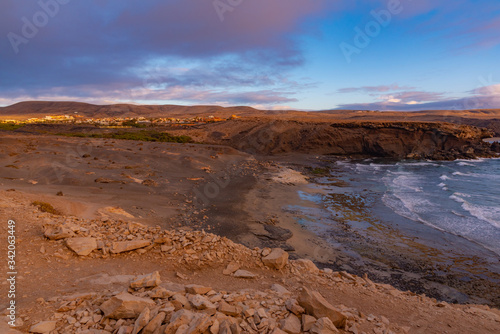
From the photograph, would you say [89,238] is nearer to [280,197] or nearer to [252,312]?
[252,312]

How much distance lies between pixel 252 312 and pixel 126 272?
3586mm

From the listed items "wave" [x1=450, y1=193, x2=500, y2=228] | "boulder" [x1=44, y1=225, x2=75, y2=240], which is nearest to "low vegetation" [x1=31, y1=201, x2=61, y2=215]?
"boulder" [x1=44, y1=225, x2=75, y2=240]

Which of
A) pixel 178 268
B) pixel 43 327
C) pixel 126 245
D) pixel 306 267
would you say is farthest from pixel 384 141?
pixel 43 327

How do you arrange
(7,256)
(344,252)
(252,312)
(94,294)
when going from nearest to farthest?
(252,312) → (94,294) → (7,256) → (344,252)

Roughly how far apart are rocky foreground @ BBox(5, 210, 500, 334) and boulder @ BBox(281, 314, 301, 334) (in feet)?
0.05

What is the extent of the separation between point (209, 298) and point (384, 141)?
140 feet

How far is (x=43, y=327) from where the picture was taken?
3854 mm

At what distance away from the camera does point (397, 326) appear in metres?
4.97

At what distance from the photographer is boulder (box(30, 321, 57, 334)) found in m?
3.79

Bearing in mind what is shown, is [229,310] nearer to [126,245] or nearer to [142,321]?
[142,321]

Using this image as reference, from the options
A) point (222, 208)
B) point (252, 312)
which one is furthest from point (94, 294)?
point (222, 208)

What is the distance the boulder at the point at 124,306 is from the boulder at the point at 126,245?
3.05 metres

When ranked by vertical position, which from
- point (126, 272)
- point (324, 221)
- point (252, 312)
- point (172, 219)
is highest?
point (252, 312)

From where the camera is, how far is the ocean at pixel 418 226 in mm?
9316
